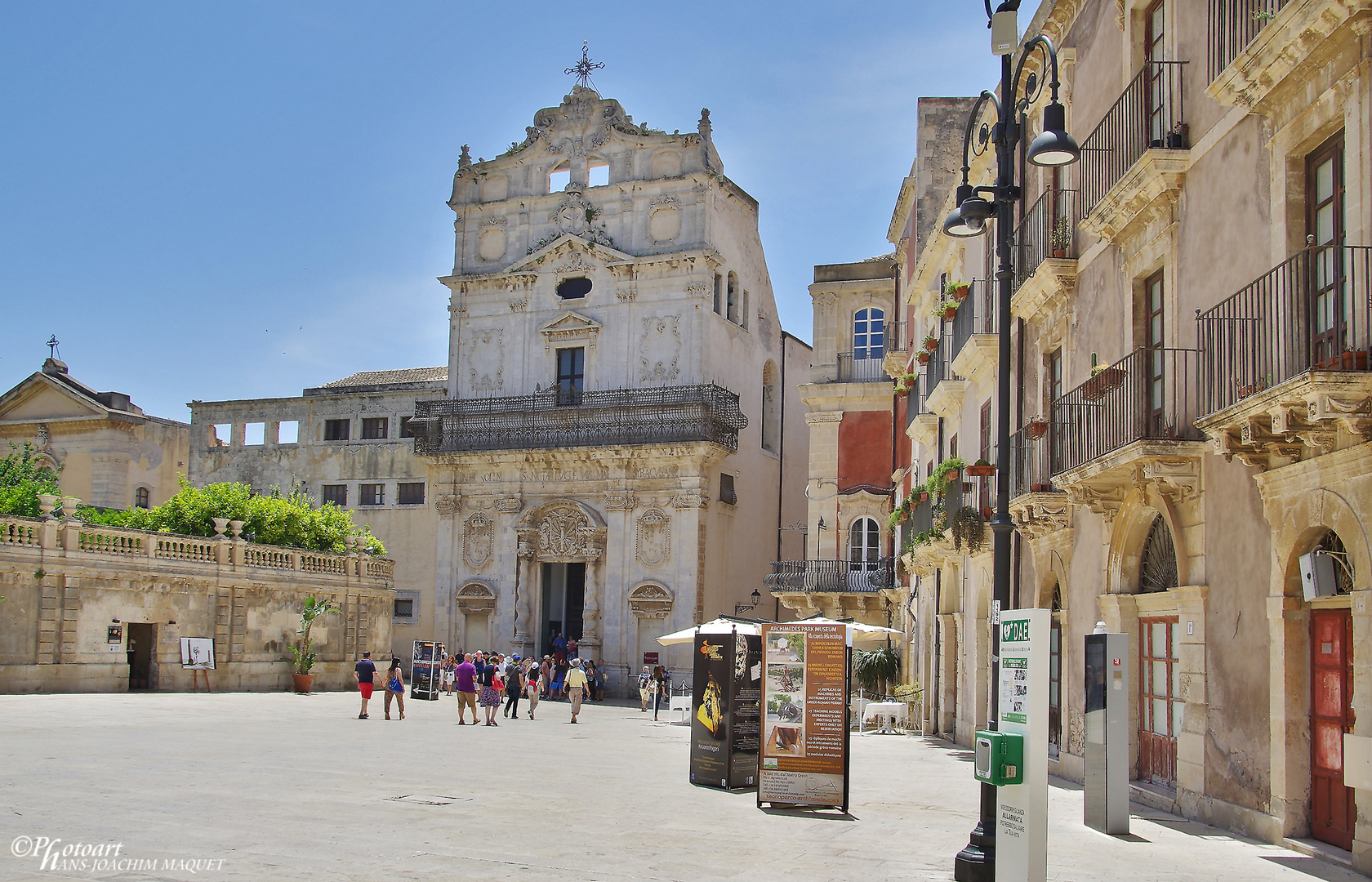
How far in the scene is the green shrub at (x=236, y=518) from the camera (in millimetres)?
42656

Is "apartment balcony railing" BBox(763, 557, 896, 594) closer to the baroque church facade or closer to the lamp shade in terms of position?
the baroque church facade

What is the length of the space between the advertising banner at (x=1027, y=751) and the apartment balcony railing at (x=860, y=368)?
27.9 metres

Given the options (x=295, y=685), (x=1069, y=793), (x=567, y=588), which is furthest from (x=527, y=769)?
(x=567, y=588)

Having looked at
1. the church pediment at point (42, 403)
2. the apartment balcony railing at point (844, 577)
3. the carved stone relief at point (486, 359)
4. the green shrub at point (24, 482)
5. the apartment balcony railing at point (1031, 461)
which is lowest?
the apartment balcony railing at point (844, 577)

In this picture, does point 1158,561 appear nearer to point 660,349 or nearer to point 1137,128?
point 1137,128

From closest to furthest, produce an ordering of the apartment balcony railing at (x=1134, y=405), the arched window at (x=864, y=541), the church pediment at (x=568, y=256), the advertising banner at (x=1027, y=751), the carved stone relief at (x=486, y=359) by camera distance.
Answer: the advertising banner at (x=1027, y=751)
the apartment balcony railing at (x=1134, y=405)
the arched window at (x=864, y=541)
the church pediment at (x=568, y=256)
the carved stone relief at (x=486, y=359)

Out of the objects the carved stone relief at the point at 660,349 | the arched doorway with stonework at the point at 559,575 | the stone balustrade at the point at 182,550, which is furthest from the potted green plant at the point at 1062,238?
the arched doorway with stonework at the point at 559,575

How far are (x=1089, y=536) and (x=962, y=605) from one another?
8.47m

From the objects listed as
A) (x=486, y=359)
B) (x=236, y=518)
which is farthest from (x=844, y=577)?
(x=236, y=518)

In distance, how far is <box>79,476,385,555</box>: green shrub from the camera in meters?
42.7

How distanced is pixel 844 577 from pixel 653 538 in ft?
36.0

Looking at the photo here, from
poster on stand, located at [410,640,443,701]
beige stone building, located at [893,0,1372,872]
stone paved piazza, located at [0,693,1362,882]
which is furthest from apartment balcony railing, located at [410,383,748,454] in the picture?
beige stone building, located at [893,0,1372,872]

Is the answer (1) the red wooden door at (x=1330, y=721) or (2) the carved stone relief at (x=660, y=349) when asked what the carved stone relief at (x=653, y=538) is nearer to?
(2) the carved stone relief at (x=660, y=349)

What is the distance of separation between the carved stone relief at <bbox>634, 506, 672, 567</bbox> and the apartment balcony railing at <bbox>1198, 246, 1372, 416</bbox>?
3359cm
